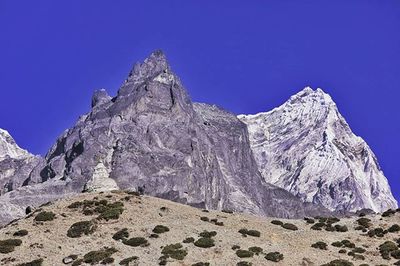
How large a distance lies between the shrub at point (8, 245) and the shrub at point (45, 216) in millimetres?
5283

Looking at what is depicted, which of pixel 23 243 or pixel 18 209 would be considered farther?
pixel 18 209

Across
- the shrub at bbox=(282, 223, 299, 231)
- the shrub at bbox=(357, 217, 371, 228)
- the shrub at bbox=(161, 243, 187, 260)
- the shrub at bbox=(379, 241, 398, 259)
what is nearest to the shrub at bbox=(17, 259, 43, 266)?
the shrub at bbox=(161, 243, 187, 260)

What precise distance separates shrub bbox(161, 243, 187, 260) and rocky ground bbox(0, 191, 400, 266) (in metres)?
0.09

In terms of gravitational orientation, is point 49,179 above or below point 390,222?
above

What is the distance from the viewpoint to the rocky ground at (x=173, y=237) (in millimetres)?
67625

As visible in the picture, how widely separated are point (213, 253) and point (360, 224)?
20998 millimetres

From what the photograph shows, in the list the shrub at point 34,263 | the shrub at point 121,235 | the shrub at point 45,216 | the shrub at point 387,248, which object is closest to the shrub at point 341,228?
the shrub at point 387,248

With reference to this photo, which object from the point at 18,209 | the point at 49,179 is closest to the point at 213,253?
the point at 18,209

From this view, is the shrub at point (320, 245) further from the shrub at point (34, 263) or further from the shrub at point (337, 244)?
the shrub at point (34, 263)

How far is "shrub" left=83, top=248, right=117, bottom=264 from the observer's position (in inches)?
2601

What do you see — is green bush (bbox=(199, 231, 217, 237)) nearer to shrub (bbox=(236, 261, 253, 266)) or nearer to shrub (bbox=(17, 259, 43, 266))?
shrub (bbox=(236, 261, 253, 266))

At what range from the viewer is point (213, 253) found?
6844 centimetres

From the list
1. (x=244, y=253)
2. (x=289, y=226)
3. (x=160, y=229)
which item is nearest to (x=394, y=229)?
(x=289, y=226)

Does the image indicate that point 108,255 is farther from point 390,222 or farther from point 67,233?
point 390,222
